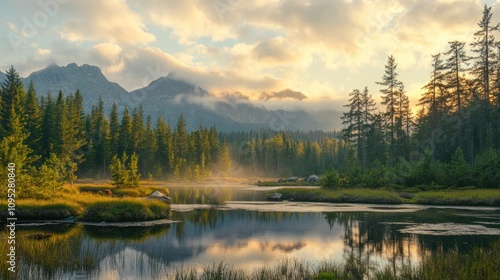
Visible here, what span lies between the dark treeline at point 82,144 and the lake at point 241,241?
1632 cm

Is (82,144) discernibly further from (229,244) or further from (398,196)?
(229,244)

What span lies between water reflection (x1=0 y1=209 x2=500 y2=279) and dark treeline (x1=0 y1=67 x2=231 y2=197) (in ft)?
54.2

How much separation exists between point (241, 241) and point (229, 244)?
1.42 metres

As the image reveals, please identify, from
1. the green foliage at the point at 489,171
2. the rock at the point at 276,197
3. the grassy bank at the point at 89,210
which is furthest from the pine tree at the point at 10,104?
the green foliage at the point at 489,171

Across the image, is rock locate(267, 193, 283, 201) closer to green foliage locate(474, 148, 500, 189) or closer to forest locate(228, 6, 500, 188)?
forest locate(228, 6, 500, 188)

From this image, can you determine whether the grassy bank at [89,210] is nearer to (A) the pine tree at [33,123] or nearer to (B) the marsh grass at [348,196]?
(B) the marsh grass at [348,196]

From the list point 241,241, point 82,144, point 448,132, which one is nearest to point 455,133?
point 448,132

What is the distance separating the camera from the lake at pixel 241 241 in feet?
58.0

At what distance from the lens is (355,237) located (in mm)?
28344

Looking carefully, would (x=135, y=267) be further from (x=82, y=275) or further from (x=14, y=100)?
(x=14, y=100)

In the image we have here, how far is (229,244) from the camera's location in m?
25.7

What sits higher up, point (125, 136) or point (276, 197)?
point (125, 136)

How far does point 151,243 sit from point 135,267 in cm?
622

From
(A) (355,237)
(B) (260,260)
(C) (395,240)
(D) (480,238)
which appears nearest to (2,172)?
(B) (260,260)
